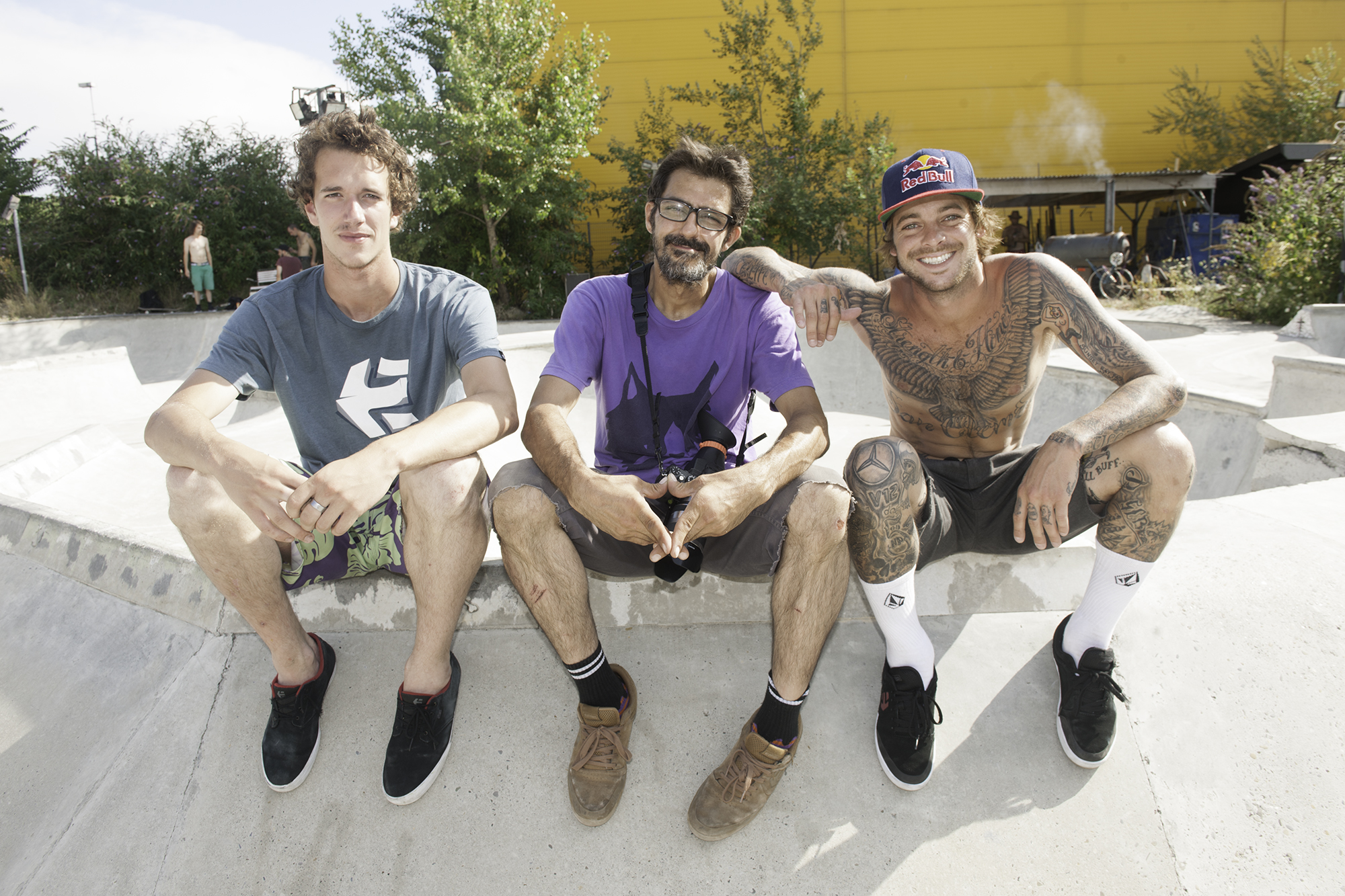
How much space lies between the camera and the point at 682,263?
2.40m

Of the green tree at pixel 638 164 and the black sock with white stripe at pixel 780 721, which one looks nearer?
the black sock with white stripe at pixel 780 721

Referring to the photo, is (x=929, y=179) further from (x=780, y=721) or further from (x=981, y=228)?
(x=780, y=721)

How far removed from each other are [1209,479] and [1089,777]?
132 inches

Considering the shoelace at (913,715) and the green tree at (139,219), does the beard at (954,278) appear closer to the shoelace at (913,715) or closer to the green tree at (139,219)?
the shoelace at (913,715)

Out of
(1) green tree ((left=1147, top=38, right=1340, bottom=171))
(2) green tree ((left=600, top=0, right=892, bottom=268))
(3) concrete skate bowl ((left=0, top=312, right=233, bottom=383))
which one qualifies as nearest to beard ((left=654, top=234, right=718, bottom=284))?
(3) concrete skate bowl ((left=0, top=312, right=233, bottom=383))

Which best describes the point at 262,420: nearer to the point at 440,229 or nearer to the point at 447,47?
the point at 440,229

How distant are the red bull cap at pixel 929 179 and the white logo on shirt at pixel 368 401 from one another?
1681 millimetres

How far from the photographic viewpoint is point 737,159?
2482 mm

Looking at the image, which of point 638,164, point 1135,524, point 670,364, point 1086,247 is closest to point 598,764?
point 670,364

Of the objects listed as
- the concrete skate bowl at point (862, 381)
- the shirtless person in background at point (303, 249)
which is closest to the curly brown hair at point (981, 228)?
the concrete skate bowl at point (862, 381)

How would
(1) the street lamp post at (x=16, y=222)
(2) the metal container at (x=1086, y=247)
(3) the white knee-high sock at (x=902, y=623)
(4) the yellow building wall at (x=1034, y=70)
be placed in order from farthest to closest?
(4) the yellow building wall at (x=1034, y=70)
(2) the metal container at (x=1086, y=247)
(1) the street lamp post at (x=16, y=222)
(3) the white knee-high sock at (x=902, y=623)

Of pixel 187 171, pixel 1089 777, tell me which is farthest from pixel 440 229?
pixel 1089 777

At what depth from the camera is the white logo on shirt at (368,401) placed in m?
2.32

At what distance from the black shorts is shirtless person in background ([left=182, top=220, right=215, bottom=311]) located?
1587 centimetres
